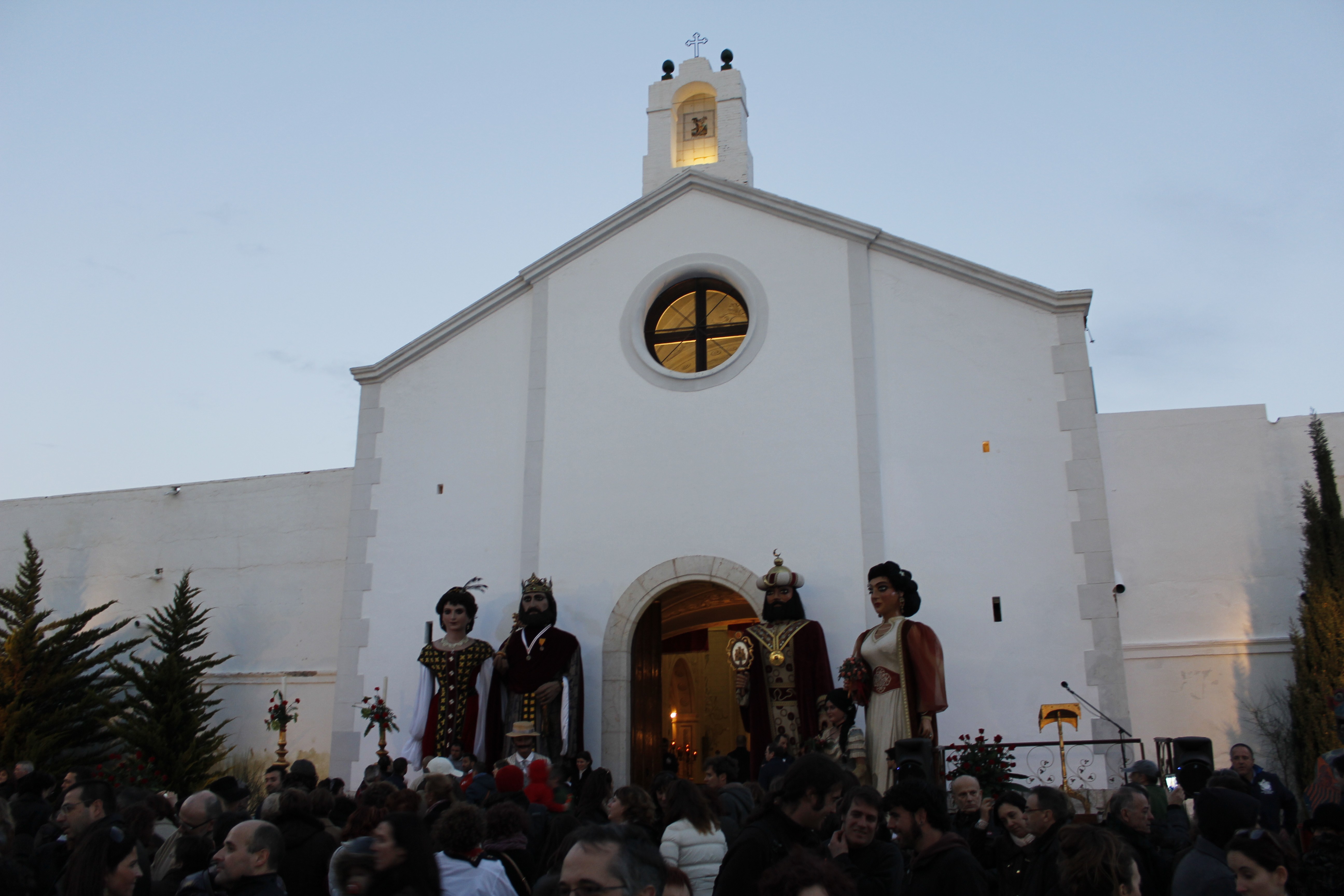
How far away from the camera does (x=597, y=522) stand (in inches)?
465

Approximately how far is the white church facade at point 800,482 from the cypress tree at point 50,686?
1.56 metres

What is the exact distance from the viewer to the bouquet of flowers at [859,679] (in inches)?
369

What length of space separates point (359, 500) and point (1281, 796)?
9.67 meters

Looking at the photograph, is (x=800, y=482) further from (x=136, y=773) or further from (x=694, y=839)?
(x=136, y=773)

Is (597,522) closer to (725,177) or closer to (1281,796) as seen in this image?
(725,177)

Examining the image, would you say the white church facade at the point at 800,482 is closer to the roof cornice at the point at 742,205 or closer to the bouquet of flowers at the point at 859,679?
the roof cornice at the point at 742,205

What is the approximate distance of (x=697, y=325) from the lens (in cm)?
1242

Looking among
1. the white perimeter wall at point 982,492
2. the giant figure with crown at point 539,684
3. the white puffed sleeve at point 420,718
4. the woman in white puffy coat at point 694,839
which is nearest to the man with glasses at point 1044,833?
the woman in white puffy coat at point 694,839

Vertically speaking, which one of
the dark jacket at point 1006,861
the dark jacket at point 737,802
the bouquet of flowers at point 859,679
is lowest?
the dark jacket at point 1006,861

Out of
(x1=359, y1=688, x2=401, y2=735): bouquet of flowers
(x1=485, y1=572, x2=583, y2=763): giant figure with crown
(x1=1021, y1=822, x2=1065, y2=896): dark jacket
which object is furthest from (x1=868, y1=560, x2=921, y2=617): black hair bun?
(x1=359, y1=688, x2=401, y2=735): bouquet of flowers

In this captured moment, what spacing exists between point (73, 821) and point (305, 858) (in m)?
1.20

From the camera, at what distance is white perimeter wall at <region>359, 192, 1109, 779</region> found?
1048 cm

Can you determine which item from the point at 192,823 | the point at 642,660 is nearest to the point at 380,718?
the point at 642,660

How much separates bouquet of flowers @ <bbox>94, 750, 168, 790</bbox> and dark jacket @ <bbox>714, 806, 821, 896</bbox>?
970cm
